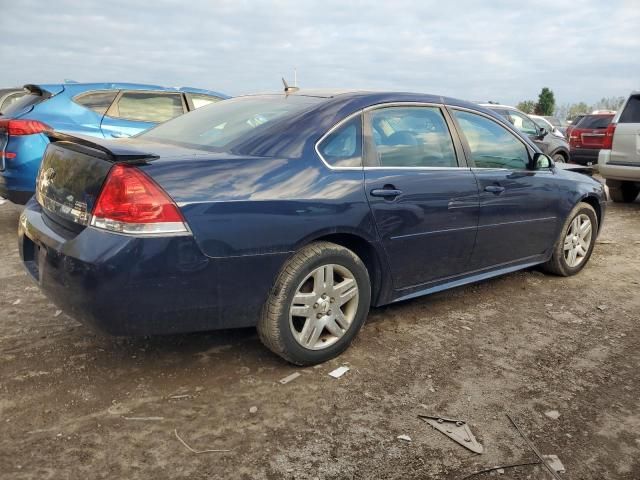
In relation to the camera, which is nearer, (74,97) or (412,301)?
(412,301)

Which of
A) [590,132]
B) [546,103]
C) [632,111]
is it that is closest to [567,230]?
[632,111]

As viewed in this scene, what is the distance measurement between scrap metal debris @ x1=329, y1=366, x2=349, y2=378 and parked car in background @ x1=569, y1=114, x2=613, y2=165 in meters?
13.7

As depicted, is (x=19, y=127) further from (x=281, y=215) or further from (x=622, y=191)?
(x=622, y=191)

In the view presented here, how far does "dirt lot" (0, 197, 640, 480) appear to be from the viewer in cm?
229

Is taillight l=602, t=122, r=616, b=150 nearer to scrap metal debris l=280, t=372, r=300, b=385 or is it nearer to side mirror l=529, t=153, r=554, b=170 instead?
side mirror l=529, t=153, r=554, b=170

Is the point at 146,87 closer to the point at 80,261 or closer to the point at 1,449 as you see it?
the point at 80,261

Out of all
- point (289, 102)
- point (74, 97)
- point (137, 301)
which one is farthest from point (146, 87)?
point (137, 301)

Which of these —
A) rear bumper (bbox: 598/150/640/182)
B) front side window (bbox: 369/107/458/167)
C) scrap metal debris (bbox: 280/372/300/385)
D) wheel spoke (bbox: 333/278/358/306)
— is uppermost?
front side window (bbox: 369/107/458/167)

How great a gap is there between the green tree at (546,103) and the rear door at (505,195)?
49.0 m

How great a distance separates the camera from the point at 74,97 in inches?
246

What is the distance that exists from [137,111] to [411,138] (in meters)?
4.50

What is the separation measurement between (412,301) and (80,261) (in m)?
2.53

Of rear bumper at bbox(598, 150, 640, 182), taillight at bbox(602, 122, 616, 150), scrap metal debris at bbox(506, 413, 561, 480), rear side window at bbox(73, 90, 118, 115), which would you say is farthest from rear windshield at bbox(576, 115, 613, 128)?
scrap metal debris at bbox(506, 413, 561, 480)

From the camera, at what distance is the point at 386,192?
10.6ft
